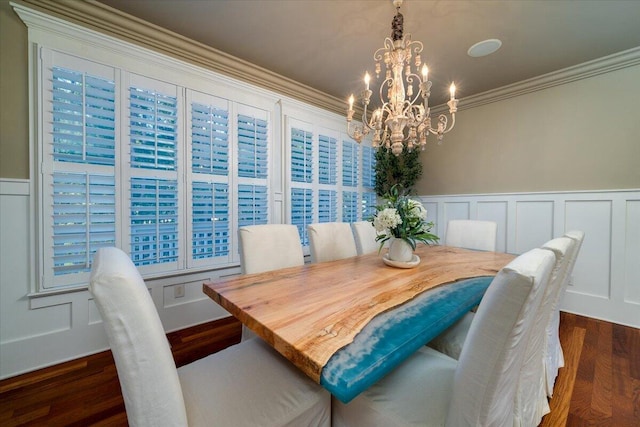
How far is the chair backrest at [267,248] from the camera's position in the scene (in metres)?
1.54

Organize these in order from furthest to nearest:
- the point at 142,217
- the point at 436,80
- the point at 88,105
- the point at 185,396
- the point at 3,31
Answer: the point at 436,80 < the point at 142,217 < the point at 88,105 < the point at 3,31 < the point at 185,396

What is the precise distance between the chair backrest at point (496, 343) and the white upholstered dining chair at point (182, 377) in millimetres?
472

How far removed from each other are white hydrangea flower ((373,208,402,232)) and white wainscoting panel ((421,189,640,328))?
7.77ft

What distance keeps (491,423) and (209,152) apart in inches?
98.7

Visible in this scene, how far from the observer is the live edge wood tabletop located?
A: 725 millimetres

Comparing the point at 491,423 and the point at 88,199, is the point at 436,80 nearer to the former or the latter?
the point at 491,423

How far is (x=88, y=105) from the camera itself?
69.9 inches

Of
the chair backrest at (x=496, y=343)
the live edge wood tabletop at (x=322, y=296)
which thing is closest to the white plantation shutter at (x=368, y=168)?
the live edge wood tabletop at (x=322, y=296)

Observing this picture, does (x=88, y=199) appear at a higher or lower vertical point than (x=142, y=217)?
higher

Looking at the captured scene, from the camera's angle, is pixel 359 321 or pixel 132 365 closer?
pixel 132 365


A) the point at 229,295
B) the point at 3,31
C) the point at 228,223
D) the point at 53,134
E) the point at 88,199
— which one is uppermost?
the point at 3,31

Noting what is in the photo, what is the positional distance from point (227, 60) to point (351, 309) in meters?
2.62

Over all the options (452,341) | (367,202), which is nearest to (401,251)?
(452,341)

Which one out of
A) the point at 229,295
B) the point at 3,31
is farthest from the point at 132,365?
the point at 3,31
